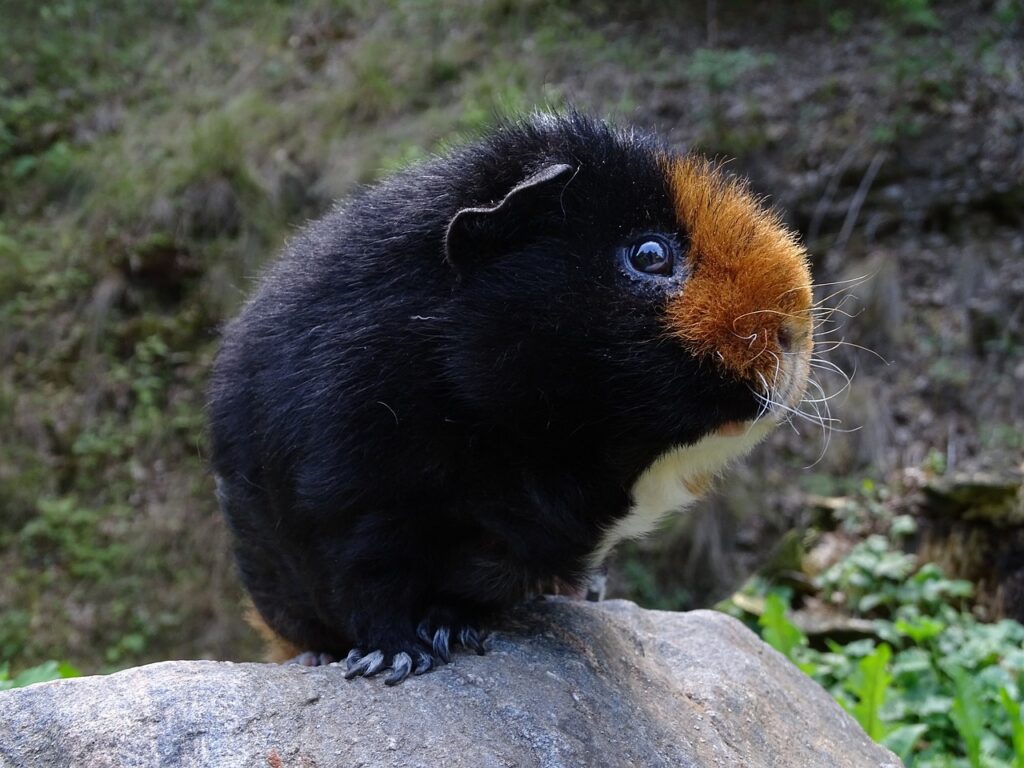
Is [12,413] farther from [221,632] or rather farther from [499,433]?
[499,433]

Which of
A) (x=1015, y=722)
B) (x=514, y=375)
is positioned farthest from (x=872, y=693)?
(x=514, y=375)

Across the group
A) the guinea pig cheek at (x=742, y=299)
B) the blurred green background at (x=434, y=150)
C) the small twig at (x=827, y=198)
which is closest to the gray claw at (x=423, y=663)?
the guinea pig cheek at (x=742, y=299)

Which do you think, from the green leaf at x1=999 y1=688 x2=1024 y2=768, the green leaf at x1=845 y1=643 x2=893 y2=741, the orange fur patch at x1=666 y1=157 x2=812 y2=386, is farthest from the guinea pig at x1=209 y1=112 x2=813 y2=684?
the green leaf at x1=999 y1=688 x2=1024 y2=768

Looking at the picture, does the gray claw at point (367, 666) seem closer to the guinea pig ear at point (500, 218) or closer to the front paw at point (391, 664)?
the front paw at point (391, 664)

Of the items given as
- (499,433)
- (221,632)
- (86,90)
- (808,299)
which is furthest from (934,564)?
(86,90)

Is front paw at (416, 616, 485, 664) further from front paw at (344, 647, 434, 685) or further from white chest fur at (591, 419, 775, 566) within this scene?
white chest fur at (591, 419, 775, 566)

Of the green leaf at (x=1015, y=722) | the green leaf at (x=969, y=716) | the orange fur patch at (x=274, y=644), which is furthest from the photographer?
the green leaf at (x=969, y=716)
